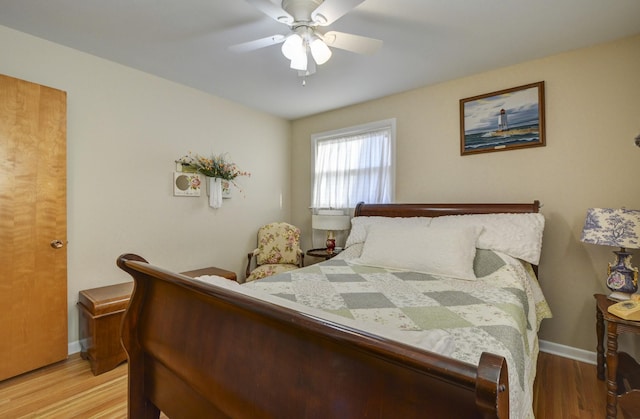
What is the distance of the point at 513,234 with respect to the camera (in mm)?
2188

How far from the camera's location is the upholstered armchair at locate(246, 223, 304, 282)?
3559mm

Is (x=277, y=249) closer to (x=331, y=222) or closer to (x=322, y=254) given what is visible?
(x=322, y=254)

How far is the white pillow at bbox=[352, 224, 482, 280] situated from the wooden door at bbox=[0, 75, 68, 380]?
7.73 ft

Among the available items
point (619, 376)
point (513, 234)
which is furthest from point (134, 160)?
point (619, 376)

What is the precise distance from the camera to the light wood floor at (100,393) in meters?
1.73

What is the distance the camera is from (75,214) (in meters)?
2.34

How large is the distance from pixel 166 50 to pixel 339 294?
7.63 ft

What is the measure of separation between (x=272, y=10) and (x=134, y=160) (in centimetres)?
→ 194

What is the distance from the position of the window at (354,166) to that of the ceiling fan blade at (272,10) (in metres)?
1.87

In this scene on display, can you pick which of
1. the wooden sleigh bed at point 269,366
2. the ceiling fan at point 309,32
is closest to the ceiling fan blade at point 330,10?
the ceiling fan at point 309,32

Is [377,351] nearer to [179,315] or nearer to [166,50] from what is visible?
[179,315]

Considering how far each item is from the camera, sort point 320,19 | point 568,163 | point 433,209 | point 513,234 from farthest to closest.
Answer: point 433,209
point 568,163
point 513,234
point 320,19

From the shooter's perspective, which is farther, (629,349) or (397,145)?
(397,145)

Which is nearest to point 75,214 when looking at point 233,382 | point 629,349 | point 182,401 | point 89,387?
point 89,387
